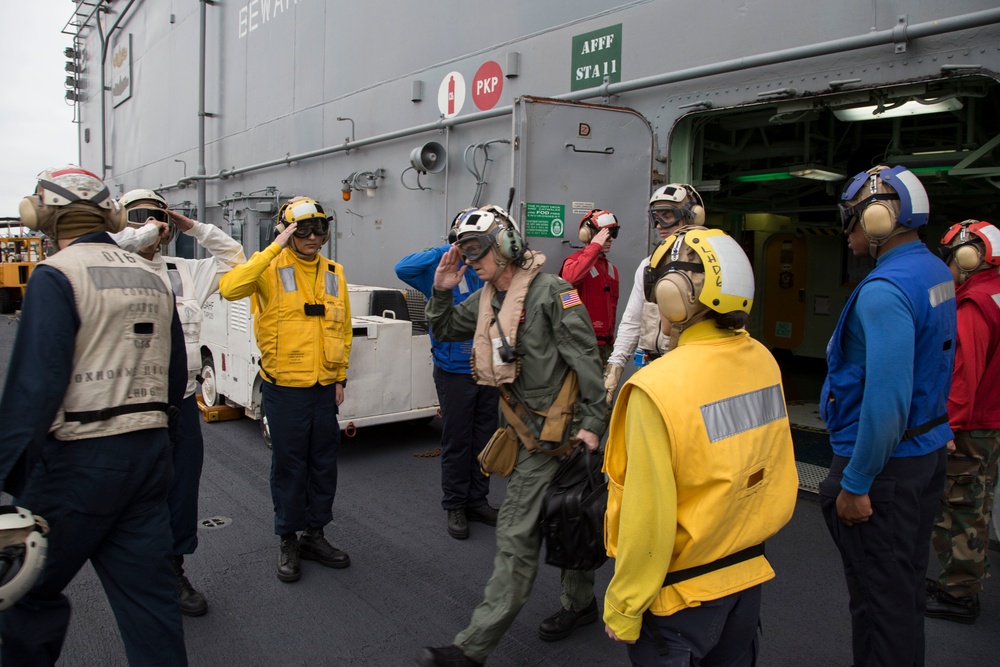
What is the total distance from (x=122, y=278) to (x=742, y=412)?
2.05 m

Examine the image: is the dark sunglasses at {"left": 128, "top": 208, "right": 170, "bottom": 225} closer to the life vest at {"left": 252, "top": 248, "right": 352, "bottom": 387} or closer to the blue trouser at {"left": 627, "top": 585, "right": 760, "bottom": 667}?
the life vest at {"left": 252, "top": 248, "right": 352, "bottom": 387}

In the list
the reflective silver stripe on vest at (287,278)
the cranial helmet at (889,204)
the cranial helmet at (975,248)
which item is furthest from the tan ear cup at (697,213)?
the reflective silver stripe on vest at (287,278)

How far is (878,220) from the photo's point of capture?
2.50 metres

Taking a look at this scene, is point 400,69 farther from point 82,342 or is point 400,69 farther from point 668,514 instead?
point 668,514

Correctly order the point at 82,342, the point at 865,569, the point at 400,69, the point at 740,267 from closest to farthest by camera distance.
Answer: the point at 740,267
the point at 82,342
the point at 865,569
the point at 400,69

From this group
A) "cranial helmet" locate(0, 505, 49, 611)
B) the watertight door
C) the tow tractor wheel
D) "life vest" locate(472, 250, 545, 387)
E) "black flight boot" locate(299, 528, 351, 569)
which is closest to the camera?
"cranial helmet" locate(0, 505, 49, 611)

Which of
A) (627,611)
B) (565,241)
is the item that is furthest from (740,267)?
(565,241)

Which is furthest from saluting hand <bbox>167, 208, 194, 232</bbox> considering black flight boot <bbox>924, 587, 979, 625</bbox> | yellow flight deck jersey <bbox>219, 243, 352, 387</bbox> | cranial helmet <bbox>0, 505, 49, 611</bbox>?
black flight boot <bbox>924, 587, 979, 625</bbox>

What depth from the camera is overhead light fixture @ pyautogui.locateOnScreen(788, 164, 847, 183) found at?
6777mm

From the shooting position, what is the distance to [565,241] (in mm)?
5660

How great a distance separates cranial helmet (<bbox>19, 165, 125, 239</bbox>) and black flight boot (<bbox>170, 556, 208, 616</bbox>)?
1.89m

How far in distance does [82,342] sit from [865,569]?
9.24 feet

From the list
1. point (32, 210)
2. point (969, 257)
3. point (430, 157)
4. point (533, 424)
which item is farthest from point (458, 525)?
point (430, 157)

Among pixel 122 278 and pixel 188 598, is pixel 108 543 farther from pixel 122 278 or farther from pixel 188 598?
pixel 188 598
